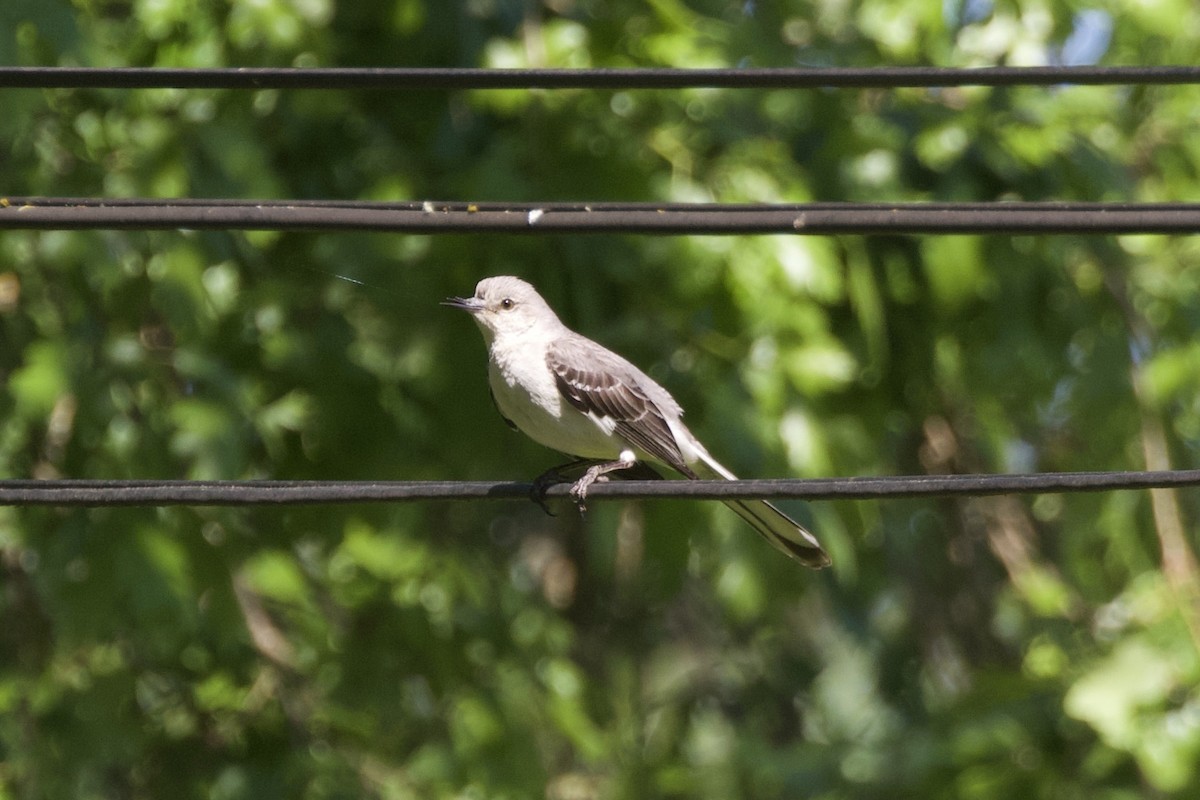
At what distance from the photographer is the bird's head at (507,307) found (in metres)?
6.09

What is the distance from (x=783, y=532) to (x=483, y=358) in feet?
5.21

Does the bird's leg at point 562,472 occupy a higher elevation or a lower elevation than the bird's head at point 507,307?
lower

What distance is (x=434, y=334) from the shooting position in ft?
21.6

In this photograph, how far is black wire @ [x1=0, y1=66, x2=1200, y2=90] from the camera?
4.14m

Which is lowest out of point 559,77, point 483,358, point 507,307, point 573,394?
point 573,394

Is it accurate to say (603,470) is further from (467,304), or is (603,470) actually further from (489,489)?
(489,489)

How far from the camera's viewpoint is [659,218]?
Result: 3836 mm

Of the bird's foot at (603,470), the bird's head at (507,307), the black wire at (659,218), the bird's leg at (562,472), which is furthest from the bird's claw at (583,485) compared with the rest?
the black wire at (659,218)

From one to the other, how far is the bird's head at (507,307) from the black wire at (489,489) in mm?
2169

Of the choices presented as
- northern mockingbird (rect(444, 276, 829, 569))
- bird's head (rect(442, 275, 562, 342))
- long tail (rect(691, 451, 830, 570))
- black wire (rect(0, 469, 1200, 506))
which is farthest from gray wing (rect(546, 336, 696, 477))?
black wire (rect(0, 469, 1200, 506))

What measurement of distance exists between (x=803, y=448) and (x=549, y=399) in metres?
1.00

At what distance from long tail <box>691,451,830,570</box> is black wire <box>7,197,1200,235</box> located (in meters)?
1.64

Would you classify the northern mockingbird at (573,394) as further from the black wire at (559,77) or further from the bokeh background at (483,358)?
the black wire at (559,77)

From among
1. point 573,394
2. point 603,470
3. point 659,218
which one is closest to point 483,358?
point 573,394
